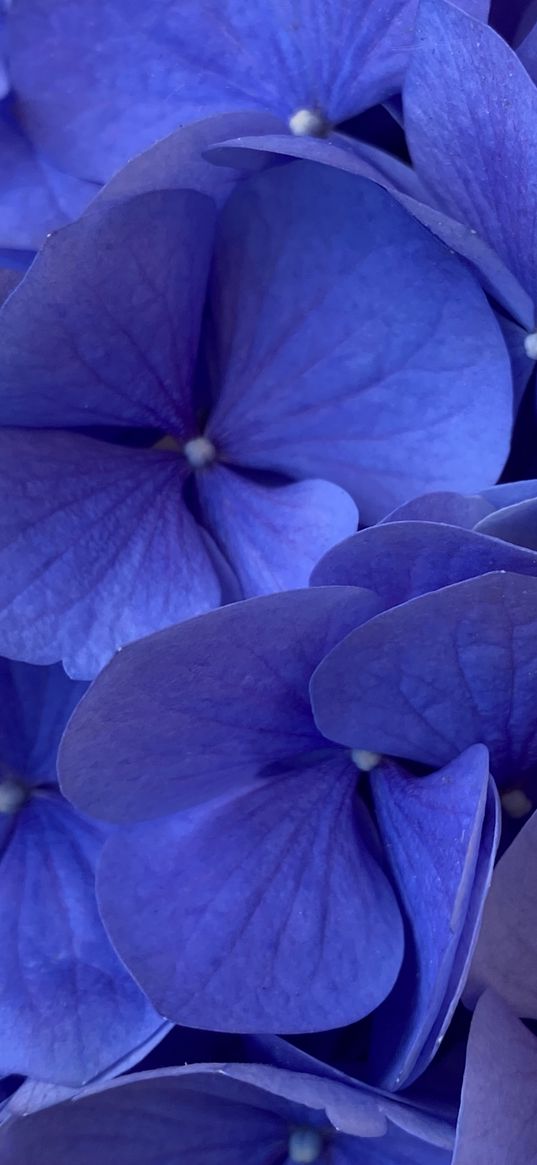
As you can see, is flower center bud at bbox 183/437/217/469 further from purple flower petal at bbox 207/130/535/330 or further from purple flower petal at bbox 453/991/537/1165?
purple flower petal at bbox 453/991/537/1165

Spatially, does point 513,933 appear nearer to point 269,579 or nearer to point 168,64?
point 269,579

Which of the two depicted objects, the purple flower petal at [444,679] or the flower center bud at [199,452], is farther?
the flower center bud at [199,452]

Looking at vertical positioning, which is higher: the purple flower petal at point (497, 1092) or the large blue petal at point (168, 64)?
the large blue petal at point (168, 64)

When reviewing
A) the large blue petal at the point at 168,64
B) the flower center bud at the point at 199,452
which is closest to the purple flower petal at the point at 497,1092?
the flower center bud at the point at 199,452

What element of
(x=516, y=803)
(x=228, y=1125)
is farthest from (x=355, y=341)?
(x=228, y=1125)

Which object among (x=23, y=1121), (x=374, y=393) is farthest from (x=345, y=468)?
(x=23, y=1121)

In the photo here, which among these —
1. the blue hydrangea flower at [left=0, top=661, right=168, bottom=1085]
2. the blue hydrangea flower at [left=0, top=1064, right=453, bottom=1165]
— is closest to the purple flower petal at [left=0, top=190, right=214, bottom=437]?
the blue hydrangea flower at [left=0, top=661, right=168, bottom=1085]

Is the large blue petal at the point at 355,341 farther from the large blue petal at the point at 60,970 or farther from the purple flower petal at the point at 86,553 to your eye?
the large blue petal at the point at 60,970

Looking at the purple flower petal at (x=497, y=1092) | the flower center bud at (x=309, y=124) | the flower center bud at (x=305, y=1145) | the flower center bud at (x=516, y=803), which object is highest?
the flower center bud at (x=309, y=124)

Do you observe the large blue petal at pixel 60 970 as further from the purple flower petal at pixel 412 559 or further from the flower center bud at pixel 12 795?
the purple flower petal at pixel 412 559
